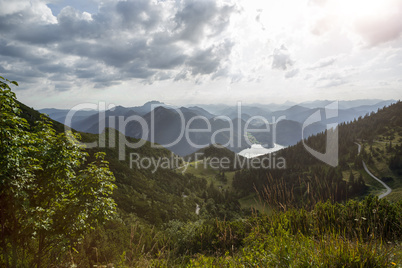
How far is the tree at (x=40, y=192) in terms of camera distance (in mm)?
6863

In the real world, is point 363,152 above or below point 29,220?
below

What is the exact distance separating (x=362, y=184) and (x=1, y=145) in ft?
604

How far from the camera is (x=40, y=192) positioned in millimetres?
8117

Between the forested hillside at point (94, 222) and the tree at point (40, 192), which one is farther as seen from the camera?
the tree at point (40, 192)

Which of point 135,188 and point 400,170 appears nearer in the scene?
point 135,188

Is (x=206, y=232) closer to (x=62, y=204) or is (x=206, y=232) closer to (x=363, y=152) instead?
(x=62, y=204)

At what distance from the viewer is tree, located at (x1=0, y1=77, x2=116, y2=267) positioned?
Answer: 6.86 metres

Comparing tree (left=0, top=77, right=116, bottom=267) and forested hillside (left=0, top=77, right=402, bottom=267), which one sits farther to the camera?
tree (left=0, top=77, right=116, bottom=267)

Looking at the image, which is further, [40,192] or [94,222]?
[94,222]

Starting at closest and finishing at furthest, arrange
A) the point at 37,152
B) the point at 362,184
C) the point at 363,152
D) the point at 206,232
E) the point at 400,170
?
the point at 37,152 → the point at 206,232 → the point at 362,184 → the point at 400,170 → the point at 363,152

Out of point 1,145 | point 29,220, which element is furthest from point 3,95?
point 29,220

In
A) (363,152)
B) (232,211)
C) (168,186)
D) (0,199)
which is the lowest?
(232,211)

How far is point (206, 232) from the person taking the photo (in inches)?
937

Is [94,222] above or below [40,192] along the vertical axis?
below
